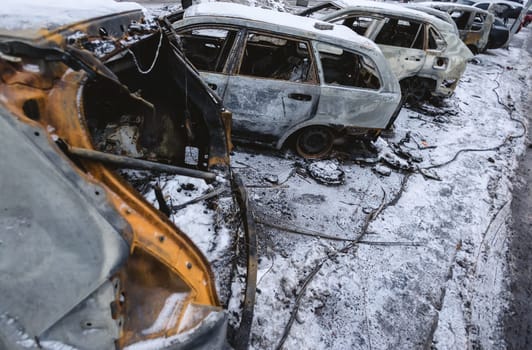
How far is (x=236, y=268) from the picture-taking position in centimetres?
263

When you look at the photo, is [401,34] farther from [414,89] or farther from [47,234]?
[47,234]

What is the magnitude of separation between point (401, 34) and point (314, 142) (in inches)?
154

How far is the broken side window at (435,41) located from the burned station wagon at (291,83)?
2.75m

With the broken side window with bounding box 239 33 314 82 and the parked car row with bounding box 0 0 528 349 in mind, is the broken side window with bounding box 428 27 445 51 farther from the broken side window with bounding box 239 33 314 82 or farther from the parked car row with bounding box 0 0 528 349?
the parked car row with bounding box 0 0 528 349

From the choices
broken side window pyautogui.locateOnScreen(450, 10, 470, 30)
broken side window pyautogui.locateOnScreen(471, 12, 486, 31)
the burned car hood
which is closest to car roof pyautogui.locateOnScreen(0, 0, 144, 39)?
the burned car hood

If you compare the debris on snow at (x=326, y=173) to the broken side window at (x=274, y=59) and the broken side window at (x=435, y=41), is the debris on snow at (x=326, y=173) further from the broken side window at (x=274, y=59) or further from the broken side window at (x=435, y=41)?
the broken side window at (x=435, y=41)

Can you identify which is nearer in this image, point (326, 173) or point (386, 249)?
point (386, 249)

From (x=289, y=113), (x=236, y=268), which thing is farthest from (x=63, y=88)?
(x=289, y=113)

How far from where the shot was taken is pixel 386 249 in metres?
3.14

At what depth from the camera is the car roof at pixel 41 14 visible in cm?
117

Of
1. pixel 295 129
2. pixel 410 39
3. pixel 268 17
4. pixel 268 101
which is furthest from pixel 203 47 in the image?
pixel 410 39

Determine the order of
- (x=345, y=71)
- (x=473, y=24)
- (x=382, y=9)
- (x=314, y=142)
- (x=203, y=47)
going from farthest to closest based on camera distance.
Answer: (x=473, y=24) < (x=382, y=9) < (x=345, y=71) < (x=203, y=47) < (x=314, y=142)

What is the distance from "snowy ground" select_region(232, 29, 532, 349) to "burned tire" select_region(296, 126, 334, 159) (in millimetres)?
208

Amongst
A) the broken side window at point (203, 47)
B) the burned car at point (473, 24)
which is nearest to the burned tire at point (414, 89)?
the broken side window at point (203, 47)
